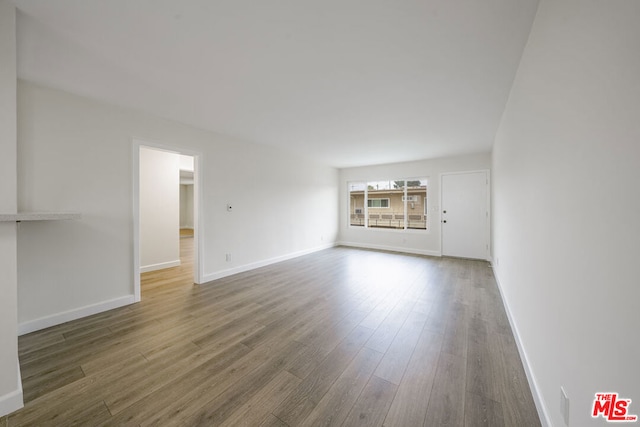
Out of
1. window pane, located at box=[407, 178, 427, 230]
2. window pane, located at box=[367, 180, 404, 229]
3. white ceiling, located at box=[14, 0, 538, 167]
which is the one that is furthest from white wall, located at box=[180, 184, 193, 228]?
window pane, located at box=[407, 178, 427, 230]

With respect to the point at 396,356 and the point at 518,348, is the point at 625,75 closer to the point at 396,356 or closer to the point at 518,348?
the point at 396,356

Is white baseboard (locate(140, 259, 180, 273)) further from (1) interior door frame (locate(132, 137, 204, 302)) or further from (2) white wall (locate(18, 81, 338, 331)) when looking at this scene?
(2) white wall (locate(18, 81, 338, 331))

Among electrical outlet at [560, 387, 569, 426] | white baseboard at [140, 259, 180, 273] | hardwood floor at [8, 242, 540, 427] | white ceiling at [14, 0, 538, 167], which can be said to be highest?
white ceiling at [14, 0, 538, 167]

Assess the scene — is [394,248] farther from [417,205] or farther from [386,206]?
[386,206]

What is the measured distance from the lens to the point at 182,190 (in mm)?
11281

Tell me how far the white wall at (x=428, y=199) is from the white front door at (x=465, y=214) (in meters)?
0.16

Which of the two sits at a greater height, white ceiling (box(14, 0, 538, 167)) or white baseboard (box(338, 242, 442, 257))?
white ceiling (box(14, 0, 538, 167))

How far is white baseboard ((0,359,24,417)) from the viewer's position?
4.64 feet

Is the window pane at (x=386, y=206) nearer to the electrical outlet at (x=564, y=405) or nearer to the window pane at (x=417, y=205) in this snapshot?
the window pane at (x=417, y=205)

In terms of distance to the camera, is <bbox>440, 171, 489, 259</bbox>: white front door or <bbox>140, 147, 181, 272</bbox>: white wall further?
<bbox>440, 171, 489, 259</bbox>: white front door

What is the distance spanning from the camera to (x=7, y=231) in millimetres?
1454

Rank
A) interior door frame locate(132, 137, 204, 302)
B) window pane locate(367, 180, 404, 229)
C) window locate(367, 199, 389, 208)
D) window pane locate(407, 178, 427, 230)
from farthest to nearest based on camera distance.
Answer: window locate(367, 199, 389, 208) → window pane locate(367, 180, 404, 229) → window pane locate(407, 178, 427, 230) → interior door frame locate(132, 137, 204, 302)

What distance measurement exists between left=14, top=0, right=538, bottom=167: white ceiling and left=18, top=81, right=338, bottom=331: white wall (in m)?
0.28

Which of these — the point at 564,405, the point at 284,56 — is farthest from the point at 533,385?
the point at 284,56
